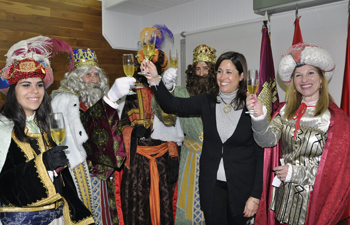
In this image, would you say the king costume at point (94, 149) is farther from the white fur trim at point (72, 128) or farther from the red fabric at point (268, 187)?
the red fabric at point (268, 187)

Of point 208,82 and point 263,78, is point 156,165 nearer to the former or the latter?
point 208,82

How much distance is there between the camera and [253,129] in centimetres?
188

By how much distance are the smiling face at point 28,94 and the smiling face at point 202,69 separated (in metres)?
1.65

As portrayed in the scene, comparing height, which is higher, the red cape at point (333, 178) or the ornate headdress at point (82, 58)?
the ornate headdress at point (82, 58)

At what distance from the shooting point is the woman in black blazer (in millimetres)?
1978

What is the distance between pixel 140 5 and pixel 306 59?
4095mm

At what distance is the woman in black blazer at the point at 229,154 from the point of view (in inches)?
77.9

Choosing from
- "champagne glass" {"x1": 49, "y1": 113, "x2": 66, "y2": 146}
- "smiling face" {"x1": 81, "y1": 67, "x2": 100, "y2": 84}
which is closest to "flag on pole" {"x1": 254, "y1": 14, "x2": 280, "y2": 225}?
"champagne glass" {"x1": 49, "y1": 113, "x2": 66, "y2": 146}

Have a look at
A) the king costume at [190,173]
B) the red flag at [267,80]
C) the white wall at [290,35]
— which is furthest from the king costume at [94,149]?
the white wall at [290,35]

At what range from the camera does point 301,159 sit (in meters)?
2.01

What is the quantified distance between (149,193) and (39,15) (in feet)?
11.9

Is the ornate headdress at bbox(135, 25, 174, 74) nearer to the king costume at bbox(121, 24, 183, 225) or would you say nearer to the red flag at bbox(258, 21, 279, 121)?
the king costume at bbox(121, 24, 183, 225)

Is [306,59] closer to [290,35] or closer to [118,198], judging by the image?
[290,35]

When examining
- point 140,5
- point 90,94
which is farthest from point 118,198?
point 140,5
